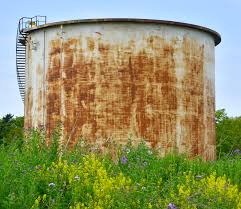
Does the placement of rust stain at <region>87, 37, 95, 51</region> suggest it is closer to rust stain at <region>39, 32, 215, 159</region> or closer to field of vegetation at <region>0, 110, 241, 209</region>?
rust stain at <region>39, 32, 215, 159</region>

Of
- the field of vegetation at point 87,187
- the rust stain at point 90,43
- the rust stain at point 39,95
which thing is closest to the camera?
the field of vegetation at point 87,187

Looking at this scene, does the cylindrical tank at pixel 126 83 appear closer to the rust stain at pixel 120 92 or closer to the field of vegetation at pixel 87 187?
the rust stain at pixel 120 92

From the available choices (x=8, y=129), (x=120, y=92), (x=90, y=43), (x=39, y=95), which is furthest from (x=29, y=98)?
(x=8, y=129)

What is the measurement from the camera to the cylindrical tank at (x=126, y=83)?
72.8 ft

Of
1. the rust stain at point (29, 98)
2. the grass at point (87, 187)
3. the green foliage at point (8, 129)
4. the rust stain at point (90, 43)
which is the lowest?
the grass at point (87, 187)

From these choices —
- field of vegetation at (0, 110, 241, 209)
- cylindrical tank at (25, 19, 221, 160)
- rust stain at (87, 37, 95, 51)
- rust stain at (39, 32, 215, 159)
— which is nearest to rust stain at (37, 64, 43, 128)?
cylindrical tank at (25, 19, 221, 160)

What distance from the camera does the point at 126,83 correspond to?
22.2 meters

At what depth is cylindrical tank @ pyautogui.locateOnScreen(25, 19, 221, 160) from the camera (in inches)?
874

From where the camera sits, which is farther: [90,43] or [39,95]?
[39,95]

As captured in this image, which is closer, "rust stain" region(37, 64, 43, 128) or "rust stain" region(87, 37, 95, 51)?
"rust stain" region(87, 37, 95, 51)

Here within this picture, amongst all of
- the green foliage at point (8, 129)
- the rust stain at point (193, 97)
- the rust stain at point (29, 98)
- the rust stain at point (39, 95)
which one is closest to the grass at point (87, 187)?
the green foliage at point (8, 129)

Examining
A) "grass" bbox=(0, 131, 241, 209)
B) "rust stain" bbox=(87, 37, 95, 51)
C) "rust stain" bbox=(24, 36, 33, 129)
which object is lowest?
"grass" bbox=(0, 131, 241, 209)

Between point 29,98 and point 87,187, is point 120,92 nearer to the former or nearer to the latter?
point 29,98

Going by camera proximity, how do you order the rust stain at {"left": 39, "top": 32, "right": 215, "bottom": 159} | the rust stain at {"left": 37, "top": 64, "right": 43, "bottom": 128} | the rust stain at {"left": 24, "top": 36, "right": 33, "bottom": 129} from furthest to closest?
the rust stain at {"left": 24, "top": 36, "right": 33, "bottom": 129}
the rust stain at {"left": 37, "top": 64, "right": 43, "bottom": 128}
the rust stain at {"left": 39, "top": 32, "right": 215, "bottom": 159}
